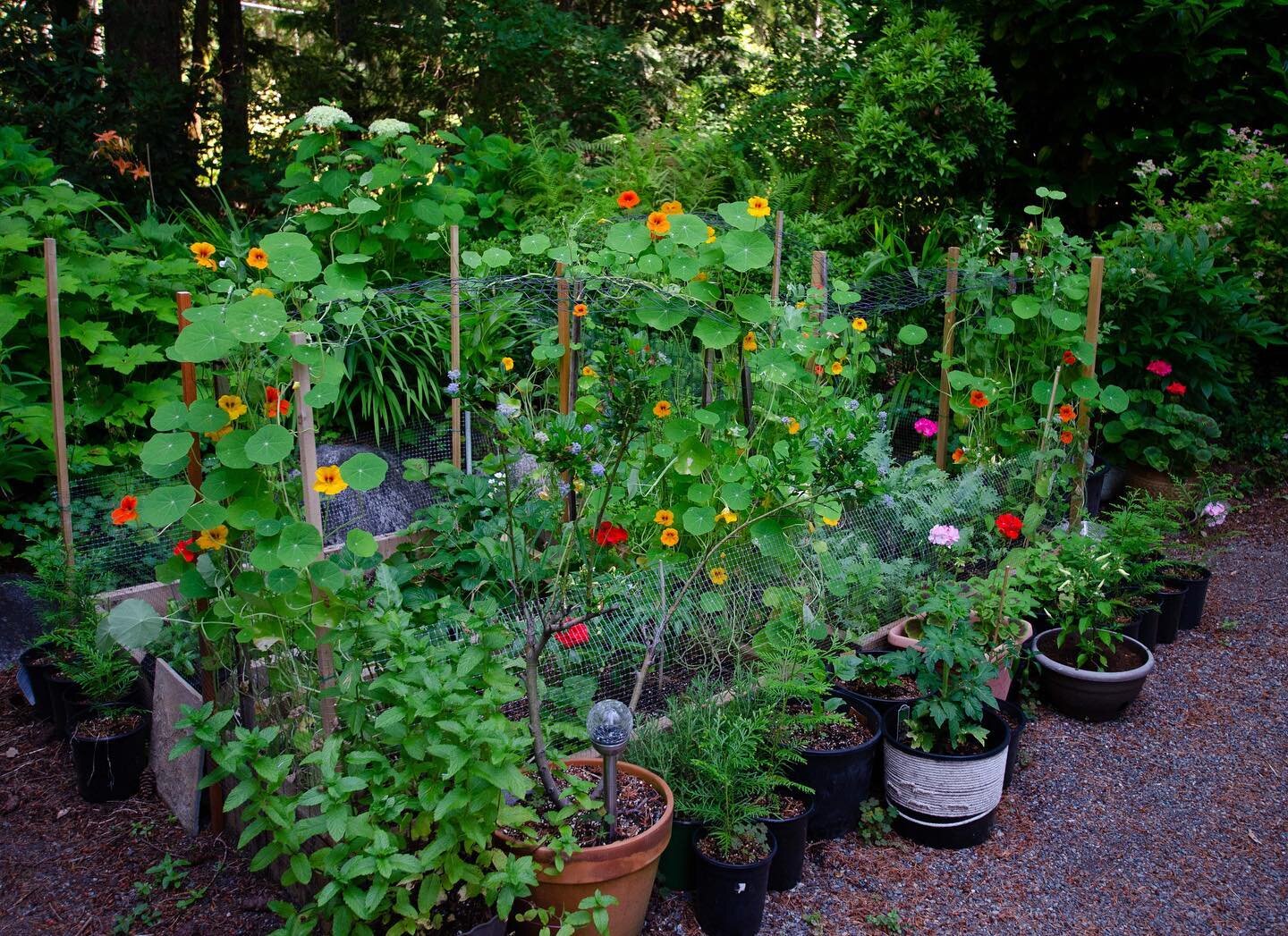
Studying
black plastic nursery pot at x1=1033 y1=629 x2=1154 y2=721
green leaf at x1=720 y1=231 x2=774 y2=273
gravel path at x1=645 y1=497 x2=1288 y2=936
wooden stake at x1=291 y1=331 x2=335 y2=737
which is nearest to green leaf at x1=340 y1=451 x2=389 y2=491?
wooden stake at x1=291 y1=331 x2=335 y2=737

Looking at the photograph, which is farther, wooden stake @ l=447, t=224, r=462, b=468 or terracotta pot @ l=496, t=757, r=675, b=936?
wooden stake @ l=447, t=224, r=462, b=468

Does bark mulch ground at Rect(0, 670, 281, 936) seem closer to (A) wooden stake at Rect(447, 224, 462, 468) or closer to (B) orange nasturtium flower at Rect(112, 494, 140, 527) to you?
(B) orange nasturtium flower at Rect(112, 494, 140, 527)

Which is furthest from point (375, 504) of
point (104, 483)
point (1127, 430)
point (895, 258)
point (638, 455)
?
point (1127, 430)

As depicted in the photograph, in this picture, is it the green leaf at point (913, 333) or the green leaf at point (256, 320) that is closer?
the green leaf at point (256, 320)

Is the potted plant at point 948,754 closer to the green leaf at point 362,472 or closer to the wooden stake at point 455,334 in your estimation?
the green leaf at point 362,472

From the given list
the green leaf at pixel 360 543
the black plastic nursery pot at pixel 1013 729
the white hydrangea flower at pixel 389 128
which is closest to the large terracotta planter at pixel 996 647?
the black plastic nursery pot at pixel 1013 729

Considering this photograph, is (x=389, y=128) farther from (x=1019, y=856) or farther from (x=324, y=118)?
(x=1019, y=856)

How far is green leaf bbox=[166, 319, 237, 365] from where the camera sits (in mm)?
1992

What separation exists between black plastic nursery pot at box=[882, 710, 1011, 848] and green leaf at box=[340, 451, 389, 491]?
59.0 inches

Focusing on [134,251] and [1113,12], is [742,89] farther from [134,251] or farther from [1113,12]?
[134,251]

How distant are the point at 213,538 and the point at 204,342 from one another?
0.43m

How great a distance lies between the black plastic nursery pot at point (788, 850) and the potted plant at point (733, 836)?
0.12 feet

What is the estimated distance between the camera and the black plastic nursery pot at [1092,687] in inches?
123

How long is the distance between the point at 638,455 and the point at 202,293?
7.45ft
